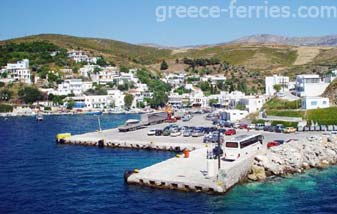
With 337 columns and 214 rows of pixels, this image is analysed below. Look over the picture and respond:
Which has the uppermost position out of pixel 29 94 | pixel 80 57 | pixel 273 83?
pixel 80 57

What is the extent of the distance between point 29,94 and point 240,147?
3101 inches

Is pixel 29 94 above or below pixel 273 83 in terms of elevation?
below

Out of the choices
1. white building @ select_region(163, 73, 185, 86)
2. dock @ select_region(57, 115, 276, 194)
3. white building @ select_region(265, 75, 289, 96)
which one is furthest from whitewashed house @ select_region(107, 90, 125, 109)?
dock @ select_region(57, 115, 276, 194)

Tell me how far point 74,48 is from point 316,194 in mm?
136877

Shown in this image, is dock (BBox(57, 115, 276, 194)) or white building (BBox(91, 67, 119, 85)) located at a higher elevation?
white building (BBox(91, 67, 119, 85))

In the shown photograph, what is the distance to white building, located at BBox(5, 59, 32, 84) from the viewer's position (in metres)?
120

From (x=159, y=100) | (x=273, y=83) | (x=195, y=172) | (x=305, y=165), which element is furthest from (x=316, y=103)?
(x=159, y=100)

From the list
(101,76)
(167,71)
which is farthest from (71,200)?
(167,71)

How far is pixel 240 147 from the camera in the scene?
35875 millimetres

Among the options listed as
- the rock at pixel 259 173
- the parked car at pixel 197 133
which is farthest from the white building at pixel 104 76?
the rock at pixel 259 173

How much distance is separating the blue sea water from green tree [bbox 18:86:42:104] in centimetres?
6226

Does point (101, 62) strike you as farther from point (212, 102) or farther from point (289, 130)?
point (289, 130)

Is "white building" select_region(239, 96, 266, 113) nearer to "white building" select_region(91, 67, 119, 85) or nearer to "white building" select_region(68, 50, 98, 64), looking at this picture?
"white building" select_region(91, 67, 119, 85)

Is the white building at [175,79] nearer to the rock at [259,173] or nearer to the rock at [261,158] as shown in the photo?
the rock at [261,158]
